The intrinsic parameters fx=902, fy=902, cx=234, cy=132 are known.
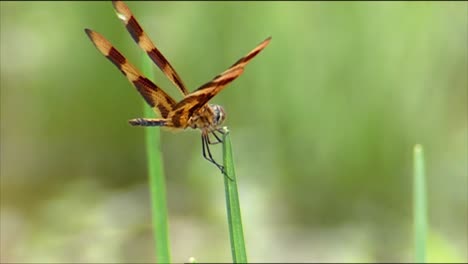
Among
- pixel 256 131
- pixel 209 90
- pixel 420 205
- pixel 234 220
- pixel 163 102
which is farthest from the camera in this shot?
pixel 256 131

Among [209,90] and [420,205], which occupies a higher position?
[209,90]

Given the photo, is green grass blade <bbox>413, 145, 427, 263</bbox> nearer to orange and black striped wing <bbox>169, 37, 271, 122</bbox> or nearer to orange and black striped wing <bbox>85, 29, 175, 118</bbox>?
orange and black striped wing <bbox>169, 37, 271, 122</bbox>

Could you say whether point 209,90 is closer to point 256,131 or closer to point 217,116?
point 217,116

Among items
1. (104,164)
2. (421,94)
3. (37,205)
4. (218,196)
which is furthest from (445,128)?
(37,205)

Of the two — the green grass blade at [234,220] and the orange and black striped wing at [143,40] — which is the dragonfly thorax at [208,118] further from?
the green grass blade at [234,220]

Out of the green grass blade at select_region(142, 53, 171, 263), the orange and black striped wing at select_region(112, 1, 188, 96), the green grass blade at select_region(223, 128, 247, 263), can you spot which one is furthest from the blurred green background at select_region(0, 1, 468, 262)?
the green grass blade at select_region(223, 128, 247, 263)

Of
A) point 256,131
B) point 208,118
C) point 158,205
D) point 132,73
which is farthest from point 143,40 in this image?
point 256,131

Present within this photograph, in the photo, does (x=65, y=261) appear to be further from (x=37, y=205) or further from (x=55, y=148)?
(x=55, y=148)
